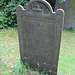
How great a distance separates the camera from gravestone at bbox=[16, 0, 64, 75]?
8.12ft

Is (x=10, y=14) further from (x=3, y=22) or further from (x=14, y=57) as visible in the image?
(x=14, y=57)

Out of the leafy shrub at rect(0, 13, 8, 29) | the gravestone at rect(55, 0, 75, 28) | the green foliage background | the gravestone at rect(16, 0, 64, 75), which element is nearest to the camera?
the gravestone at rect(16, 0, 64, 75)

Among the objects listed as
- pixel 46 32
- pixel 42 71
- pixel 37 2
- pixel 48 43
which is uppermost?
pixel 37 2

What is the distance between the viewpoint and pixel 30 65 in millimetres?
3207

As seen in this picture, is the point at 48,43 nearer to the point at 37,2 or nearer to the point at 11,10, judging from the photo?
the point at 37,2

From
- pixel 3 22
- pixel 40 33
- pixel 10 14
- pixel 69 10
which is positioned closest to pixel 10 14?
pixel 10 14

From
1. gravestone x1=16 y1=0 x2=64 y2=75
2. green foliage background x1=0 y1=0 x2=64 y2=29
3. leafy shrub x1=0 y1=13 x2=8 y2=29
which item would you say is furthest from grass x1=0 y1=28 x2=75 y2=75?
green foliage background x1=0 y1=0 x2=64 y2=29

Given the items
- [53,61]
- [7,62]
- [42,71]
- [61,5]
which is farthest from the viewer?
[61,5]

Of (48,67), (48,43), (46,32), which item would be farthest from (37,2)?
(48,67)

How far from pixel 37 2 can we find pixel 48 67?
5.65 ft

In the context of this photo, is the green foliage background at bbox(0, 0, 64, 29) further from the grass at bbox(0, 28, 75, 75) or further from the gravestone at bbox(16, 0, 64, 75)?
the gravestone at bbox(16, 0, 64, 75)

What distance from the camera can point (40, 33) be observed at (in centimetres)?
272

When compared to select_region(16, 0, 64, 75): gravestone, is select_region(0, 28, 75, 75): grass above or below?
below

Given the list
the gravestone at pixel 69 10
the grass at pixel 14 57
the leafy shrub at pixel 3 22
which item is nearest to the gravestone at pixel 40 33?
the grass at pixel 14 57
